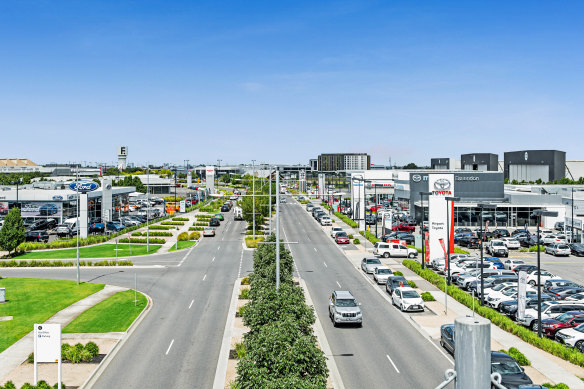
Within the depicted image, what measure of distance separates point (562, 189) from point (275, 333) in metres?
97.6

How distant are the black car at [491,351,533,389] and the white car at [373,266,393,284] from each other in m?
21.5

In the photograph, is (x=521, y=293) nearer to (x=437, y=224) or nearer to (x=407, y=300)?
(x=407, y=300)

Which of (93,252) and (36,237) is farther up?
(36,237)

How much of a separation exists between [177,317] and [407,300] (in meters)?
15.1

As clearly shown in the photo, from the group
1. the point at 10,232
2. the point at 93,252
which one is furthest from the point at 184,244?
the point at 10,232

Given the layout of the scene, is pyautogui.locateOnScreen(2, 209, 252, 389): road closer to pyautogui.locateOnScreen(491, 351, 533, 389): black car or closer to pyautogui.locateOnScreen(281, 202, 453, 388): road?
pyautogui.locateOnScreen(281, 202, 453, 388): road

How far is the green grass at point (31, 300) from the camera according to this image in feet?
101

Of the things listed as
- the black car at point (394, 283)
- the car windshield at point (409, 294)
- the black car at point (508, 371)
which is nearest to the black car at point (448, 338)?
the black car at point (508, 371)

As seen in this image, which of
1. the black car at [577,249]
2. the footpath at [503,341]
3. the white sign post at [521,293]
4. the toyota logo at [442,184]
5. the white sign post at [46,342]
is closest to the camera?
the white sign post at [46,342]

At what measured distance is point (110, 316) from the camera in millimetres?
33312

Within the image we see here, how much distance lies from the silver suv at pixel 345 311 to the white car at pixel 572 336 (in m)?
10.9

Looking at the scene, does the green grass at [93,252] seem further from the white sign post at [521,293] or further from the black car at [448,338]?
the white sign post at [521,293]

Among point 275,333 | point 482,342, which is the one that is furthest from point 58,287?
point 482,342

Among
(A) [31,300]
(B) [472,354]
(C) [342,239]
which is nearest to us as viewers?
(B) [472,354]
